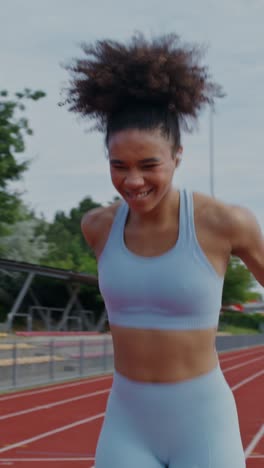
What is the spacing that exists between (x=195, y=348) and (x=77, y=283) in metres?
38.9

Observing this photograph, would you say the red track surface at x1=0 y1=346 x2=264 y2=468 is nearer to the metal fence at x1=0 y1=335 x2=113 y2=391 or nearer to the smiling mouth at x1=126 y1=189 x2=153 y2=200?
the metal fence at x1=0 y1=335 x2=113 y2=391

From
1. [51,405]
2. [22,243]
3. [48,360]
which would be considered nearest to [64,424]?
[51,405]

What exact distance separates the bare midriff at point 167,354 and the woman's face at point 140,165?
370 mm

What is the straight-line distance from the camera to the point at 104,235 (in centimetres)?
314

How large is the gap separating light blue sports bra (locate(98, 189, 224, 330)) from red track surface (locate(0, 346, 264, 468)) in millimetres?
7096

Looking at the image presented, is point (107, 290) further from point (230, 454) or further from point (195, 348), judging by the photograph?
point (230, 454)

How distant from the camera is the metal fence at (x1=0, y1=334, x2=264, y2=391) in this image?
762 inches

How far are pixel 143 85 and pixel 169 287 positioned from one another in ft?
1.92

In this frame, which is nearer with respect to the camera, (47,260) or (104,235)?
(104,235)

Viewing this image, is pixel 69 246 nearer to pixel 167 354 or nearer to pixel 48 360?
pixel 48 360

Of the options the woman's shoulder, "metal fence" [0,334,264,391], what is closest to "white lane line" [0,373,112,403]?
"metal fence" [0,334,264,391]

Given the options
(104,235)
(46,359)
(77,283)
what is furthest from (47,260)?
(104,235)

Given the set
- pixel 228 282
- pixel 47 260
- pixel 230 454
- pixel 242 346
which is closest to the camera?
pixel 230 454

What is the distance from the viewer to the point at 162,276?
290 cm
